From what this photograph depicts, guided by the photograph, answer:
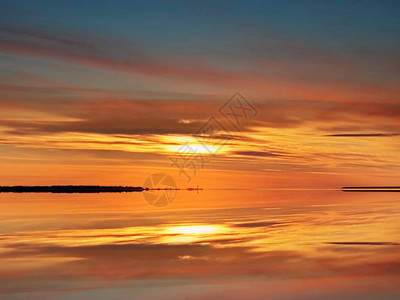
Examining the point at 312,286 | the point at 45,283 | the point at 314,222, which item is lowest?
the point at 312,286

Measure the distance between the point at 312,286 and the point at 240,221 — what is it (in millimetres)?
12020

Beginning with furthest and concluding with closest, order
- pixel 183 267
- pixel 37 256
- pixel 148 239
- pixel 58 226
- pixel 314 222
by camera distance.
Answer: pixel 314 222 → pixel 58 226 → pixel 148 239 → pixel 37 256 → pixel 183 267

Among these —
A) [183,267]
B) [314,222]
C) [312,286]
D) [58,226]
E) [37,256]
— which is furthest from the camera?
[314,222]

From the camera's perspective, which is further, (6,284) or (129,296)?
(6,284)

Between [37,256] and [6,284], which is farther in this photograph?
[37,256]

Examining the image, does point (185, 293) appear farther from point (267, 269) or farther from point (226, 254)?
point (226, 254)

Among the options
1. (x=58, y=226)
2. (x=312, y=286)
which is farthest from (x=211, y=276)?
(x=58, y=226)

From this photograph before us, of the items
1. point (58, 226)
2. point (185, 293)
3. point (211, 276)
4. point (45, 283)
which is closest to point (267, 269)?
point (211, 276)

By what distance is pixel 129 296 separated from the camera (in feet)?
35.3

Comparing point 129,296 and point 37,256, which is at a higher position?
point 37,256

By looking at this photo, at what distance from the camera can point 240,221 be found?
23562 mm

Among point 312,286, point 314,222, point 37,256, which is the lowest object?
point 312,286

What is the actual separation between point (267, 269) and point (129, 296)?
3480 mm

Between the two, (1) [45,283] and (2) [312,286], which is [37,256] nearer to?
(1) [45,283]
